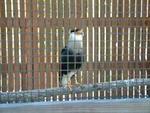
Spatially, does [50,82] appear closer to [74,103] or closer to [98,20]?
[98,20]

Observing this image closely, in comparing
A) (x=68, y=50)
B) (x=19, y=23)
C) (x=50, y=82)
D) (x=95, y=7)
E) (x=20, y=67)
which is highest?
(x=95, y=7)

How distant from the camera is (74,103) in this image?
0.74 m

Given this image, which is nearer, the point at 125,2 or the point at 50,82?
the point at 125,2

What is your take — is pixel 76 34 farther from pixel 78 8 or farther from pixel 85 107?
pixel 85 107

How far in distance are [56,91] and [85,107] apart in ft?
1.50

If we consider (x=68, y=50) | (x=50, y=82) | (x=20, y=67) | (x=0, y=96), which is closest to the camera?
(x=0, y=96)

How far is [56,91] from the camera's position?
1.16m

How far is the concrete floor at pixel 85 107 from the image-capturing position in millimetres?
684

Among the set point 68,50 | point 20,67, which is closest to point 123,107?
point 68,50

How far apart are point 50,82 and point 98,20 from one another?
70cm

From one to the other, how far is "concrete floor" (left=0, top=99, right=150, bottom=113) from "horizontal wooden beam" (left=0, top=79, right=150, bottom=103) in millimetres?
165

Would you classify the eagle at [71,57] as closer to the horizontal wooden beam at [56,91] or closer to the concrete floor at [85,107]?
the horizontal wooden beam at [56,91]

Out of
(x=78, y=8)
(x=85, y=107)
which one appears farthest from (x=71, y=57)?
(x=78, y=8)

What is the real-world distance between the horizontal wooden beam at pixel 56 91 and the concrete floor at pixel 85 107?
165mm
